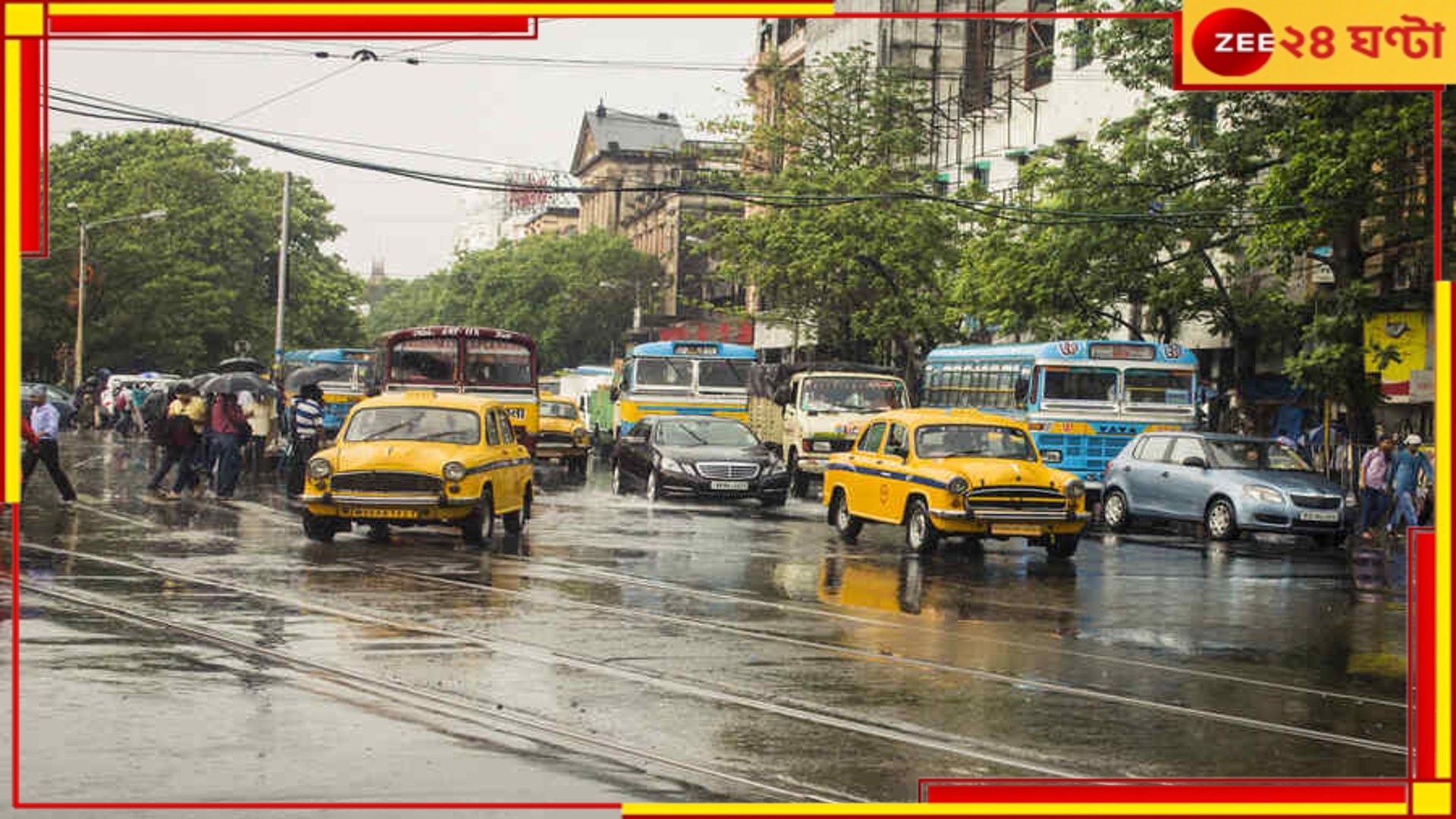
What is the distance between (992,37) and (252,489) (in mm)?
29874

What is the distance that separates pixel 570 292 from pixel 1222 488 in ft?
238

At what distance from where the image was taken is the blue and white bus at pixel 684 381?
3997cm

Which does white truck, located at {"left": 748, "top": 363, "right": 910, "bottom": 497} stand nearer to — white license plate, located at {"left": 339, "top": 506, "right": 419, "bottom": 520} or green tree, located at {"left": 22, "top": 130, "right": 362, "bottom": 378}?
white license plate, located at {"left": 339, "top": 506, "right": 419, "bottom": 520}

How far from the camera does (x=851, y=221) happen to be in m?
49.8

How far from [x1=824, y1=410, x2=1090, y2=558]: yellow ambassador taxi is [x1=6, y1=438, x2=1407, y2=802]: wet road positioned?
50 cm

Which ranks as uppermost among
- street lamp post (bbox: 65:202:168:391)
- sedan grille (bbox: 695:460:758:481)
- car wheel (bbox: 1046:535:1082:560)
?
street lamp post (bbox: 65:202:168:391)

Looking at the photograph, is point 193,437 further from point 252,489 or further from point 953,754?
point 953,754

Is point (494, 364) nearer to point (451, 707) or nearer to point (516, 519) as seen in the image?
point (516, 519)

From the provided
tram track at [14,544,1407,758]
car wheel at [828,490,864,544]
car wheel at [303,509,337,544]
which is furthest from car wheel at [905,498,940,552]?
tram track at [14,544,1407,758]

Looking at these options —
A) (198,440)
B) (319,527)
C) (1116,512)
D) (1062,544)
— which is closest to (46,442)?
(198,440)

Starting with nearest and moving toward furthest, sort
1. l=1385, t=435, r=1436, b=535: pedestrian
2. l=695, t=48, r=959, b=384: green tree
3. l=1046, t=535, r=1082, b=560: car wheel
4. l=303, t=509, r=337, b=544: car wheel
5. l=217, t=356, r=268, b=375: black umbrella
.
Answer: l=303, t=509, r=337, b=544: car wheel < l=1046, t=535, r=1082, b=560: car wheel < l=1385, t=435, r=1436, b=535: pedestrian < l=695, t=48, r=959, b=384: green tree < l=217, t=356, r=268, b=375: black umbrella

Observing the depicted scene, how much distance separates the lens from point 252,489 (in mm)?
30891

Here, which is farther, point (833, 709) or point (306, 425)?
point (306, 425)

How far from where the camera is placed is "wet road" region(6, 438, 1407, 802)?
803 centimetres
